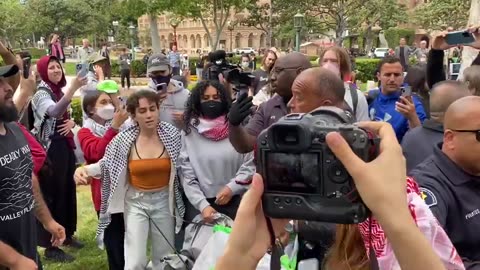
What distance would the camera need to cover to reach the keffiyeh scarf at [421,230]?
1.54 metres

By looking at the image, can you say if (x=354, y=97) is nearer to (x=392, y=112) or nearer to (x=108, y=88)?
(x=392, y=112)

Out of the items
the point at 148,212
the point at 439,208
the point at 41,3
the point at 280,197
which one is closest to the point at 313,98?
the point at 439,208

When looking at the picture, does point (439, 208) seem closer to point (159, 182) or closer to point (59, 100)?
point (159, 182)

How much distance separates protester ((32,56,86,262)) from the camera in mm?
5195

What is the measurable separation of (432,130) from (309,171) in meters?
2.31

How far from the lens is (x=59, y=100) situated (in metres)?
5.20

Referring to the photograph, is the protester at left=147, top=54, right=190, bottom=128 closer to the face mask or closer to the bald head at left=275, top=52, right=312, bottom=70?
the face mask

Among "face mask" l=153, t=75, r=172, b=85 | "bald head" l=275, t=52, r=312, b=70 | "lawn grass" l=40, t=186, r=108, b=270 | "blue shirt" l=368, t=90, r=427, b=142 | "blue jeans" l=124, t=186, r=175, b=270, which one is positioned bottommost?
"lawn grass" l=40, t=186, r=108, b=270

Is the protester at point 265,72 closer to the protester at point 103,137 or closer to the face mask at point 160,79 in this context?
the face mask at point 160,79

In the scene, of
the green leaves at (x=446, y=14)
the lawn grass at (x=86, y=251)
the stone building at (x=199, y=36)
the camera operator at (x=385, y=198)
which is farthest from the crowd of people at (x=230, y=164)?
the stone building at (x=199, y=36)

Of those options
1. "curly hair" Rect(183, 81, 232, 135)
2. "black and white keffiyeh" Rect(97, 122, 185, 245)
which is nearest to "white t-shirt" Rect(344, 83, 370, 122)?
"curly hair" Rect(183, 81, 232, 135)

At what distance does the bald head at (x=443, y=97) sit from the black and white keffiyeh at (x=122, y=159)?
1.89 m

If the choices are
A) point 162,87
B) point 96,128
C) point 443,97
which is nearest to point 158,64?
point 162,87

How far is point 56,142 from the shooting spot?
5.36 meters
